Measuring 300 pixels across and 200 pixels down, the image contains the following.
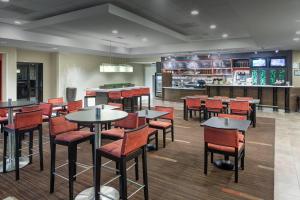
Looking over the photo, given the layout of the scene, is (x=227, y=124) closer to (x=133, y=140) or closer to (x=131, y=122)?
(x=131, y=122)

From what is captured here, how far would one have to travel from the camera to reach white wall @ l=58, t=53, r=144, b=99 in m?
11.4

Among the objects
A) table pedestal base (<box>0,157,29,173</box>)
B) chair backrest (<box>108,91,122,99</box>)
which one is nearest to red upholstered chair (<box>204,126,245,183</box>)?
table pedestal base (<box>0,157,29,173</box>)

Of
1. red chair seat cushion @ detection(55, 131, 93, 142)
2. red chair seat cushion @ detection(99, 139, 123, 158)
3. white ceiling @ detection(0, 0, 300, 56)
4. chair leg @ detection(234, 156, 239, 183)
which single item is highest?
white ceiling @ detection(0, 0, 300, 56)

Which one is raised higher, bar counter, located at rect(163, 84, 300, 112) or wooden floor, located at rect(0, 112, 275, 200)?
bar counter, located at rect(163, 84, 300, 112)

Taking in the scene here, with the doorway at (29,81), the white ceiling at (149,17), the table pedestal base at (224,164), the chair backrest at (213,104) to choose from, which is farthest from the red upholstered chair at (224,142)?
the doorway at (29,81)

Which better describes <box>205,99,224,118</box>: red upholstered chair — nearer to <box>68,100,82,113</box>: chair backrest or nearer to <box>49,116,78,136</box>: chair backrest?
<box>68,100,82,113</box>: chair backrest

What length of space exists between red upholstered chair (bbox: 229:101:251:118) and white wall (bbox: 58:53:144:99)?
813 cm

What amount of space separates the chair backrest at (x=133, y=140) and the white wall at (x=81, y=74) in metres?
9.42

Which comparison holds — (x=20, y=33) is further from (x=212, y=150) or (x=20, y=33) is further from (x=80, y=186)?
(x=212, y=150)

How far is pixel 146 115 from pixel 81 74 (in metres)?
8.41

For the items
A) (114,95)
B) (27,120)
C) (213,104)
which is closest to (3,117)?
(27,120)

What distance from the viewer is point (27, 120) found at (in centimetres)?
381

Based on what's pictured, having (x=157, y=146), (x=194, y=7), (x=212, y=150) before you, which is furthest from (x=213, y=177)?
(x=194, y=7)

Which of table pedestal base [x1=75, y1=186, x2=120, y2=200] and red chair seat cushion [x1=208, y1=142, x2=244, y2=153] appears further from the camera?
red chair seat cushion [x1=208, y1=142, x2=244, y2=153]
